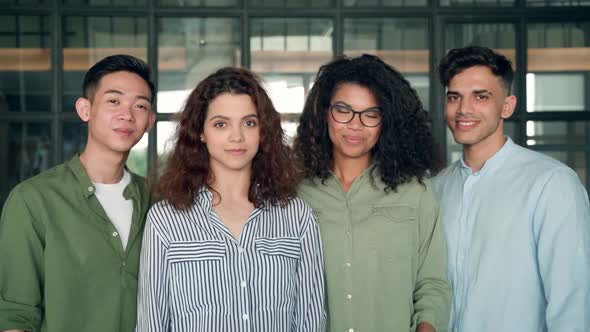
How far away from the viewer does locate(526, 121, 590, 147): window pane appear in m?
5.52

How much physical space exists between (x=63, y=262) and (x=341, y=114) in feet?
4.42

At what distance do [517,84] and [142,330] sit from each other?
3.66m

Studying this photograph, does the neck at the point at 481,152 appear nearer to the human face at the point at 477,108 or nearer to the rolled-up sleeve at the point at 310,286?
the human face at the point at 477,108

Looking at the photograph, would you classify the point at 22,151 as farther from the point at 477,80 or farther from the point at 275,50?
the point at 477,80

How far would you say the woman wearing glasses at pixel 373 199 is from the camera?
3199 millimetres

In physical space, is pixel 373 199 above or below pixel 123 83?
below

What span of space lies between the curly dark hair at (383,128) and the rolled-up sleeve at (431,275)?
194 mm

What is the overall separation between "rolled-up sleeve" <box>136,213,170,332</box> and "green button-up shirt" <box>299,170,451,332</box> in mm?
730

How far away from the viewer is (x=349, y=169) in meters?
3.42

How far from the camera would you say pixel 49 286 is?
3014 mm

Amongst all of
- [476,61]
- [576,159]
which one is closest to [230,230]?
[476,61]

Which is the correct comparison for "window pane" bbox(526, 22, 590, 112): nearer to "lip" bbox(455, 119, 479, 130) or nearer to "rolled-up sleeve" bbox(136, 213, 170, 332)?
"lip" bbox(455, 119, 479, 130)

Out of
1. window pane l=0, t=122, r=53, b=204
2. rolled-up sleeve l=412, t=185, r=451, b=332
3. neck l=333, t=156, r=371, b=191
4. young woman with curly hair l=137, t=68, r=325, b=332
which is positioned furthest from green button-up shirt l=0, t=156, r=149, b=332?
window pane l=0, t=122, r=53, b=204

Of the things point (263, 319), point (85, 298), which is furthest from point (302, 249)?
point (85, 298)
